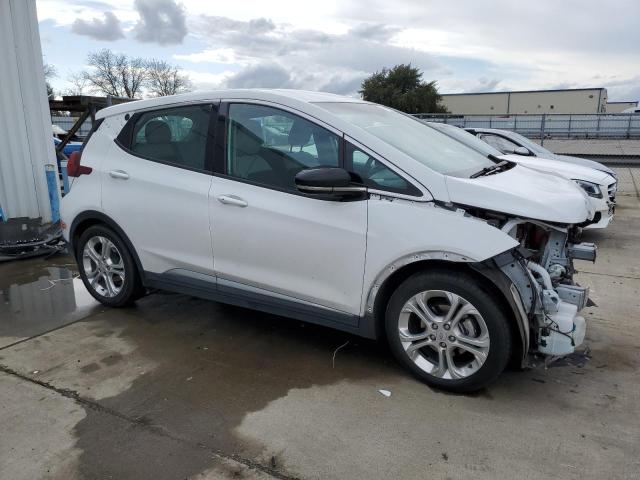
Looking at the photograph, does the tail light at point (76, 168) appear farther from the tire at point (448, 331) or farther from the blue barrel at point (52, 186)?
the tire at point (448, 331)

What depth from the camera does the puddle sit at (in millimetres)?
4289

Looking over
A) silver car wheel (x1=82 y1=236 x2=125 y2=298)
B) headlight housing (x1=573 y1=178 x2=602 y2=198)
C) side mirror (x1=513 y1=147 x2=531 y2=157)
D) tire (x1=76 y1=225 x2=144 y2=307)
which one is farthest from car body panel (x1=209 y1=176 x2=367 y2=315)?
side mirror (x1=513 y1=147 x2=531 y2=157)

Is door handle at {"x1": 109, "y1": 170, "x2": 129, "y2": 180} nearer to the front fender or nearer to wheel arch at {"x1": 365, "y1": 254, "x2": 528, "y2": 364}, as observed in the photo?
the front fender

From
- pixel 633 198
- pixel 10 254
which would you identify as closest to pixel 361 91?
pixel 633 198

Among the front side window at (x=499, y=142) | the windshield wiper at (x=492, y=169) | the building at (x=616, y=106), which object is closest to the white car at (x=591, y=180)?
the front side window at (x=499, y=142)

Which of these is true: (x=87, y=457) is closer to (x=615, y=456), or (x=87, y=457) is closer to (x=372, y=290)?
(x=372, y=290)

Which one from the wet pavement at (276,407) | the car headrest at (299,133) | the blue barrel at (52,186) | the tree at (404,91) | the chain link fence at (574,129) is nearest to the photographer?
the wet pavement at (276,407)

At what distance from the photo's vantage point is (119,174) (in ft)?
13.7

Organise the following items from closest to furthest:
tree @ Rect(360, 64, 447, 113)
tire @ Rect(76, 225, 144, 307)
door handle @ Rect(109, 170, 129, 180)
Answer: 1. door handle @ Rect(109, 170, 129, 180)
2. tire @ Rect(76, 225, 144, 307)
3. tree @ Rect(360, 64, 447, 113)

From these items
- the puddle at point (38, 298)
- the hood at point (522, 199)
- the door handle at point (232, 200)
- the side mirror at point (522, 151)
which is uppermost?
the hood at point (522, 199)

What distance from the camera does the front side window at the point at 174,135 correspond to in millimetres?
3828

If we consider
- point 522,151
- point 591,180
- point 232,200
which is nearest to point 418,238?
point 232,200

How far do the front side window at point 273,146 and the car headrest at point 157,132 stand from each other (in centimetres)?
62

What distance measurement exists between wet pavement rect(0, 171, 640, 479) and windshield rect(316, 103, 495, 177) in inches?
54.3
